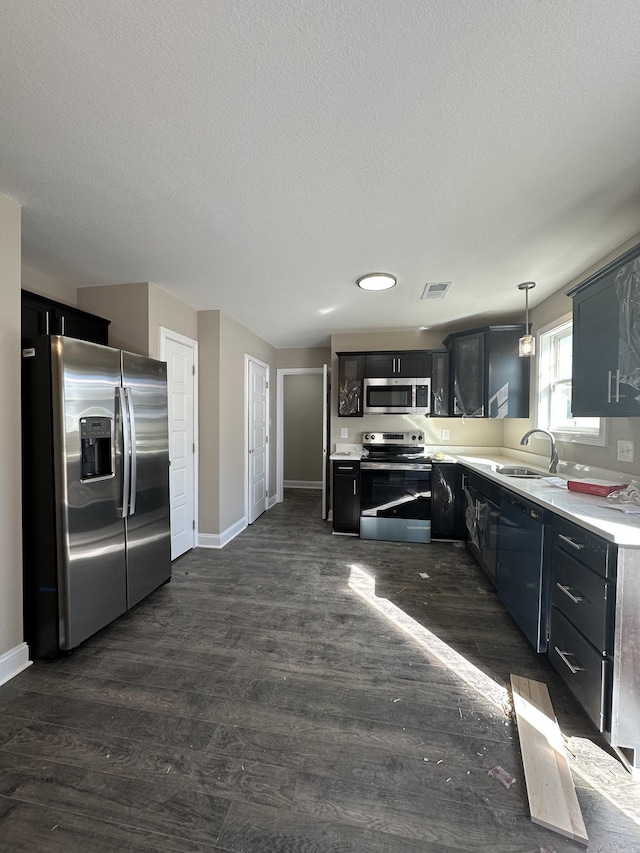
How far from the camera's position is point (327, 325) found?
4066 millimetres

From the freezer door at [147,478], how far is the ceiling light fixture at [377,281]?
1.73 metres

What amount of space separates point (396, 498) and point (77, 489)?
295 cm

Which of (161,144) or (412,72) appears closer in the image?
(412,72)

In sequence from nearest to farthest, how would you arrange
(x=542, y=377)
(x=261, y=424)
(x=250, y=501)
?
(x=542, y=377), (x=250, y=501), (x=261, y=424)

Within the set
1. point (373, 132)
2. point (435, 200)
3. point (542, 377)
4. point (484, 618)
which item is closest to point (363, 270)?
point (435, 200)

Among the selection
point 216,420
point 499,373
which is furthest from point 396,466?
point 216,420

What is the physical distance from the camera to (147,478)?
2.45m

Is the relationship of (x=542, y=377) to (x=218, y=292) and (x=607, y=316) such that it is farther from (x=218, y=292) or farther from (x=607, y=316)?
(x=218, y=292)

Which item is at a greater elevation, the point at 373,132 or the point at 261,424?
the point at 373,132

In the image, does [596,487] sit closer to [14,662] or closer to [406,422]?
[406,422]

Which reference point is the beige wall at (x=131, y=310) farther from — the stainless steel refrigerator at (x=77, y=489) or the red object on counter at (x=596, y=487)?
the red object on counter at (x=596, y=487)

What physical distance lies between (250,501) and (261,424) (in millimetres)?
1091

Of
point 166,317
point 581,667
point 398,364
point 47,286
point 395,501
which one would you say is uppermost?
point 47,286

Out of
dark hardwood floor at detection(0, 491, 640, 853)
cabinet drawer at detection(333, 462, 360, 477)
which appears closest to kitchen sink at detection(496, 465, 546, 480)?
dark hardwood floor at detection(0, 491, 640, 853)
